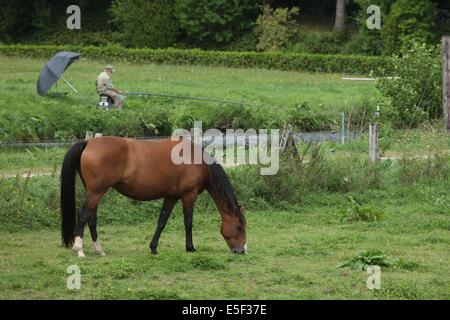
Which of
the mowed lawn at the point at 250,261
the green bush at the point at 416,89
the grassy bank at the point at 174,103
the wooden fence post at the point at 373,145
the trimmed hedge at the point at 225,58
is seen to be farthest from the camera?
the trimmed hedge at the point at 225,58

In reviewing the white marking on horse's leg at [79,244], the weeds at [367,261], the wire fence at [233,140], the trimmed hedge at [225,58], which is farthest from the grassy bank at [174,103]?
the weeds at [367,261]

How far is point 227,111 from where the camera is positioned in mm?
27047

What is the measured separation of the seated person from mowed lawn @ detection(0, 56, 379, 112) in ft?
3.27

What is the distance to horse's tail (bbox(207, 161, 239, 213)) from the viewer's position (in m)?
12.2

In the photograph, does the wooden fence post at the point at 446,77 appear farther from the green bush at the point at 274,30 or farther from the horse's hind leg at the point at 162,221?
the green bush at the point at 274,30

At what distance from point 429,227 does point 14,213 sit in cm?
601

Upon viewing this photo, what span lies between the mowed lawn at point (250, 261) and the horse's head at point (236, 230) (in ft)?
0.65

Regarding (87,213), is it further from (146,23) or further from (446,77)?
(146,23)

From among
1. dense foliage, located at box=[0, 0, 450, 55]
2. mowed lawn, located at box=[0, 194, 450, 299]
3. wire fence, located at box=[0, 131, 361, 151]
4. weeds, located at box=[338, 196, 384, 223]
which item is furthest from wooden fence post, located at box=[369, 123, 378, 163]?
dense foliage, located at box=[0, 0, 450, 55]

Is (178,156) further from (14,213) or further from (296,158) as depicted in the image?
(296,158)

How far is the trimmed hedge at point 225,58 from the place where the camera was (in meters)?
43.5

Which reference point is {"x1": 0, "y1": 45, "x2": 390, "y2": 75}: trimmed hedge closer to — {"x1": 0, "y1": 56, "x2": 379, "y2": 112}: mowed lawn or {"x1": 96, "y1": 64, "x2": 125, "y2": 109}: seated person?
{"x1": 0, "y1": 56, "x2": 379, "y2": 112}: mowed lawn

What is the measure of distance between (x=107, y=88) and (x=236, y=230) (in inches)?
577
